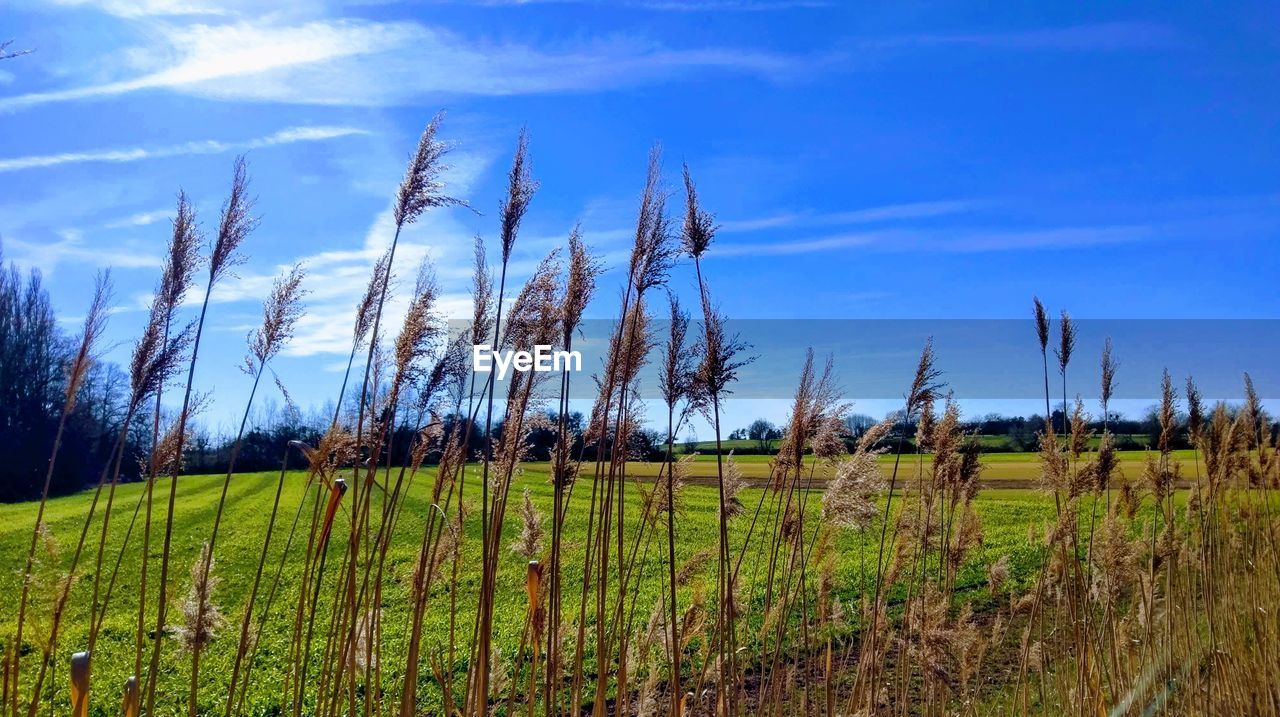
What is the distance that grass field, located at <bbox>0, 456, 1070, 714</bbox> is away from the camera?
7574 mm

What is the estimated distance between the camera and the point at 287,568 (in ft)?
51.3

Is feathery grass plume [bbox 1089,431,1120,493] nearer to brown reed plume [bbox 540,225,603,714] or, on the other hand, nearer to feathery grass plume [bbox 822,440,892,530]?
feathery grass plume [bbox 822,440,892,530]

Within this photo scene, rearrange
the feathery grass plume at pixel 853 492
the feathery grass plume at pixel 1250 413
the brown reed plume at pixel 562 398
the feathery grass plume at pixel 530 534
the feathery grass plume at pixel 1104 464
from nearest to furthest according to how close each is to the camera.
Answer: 1. the brown reed plume at pixel 562 398
2. the feathery grass plume at pixel 530 534
3. the feathery grass plume at pixel 853 492
4. the feathery grass plume at pixel 1104 464
5. the feathery grass plume at pixel 1250 413

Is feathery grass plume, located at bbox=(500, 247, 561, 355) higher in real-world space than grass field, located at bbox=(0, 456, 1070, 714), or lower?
higher

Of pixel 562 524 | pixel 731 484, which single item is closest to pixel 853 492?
pixel 731 484

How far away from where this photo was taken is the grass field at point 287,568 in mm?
7574

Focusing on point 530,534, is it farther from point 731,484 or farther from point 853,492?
point 853,492

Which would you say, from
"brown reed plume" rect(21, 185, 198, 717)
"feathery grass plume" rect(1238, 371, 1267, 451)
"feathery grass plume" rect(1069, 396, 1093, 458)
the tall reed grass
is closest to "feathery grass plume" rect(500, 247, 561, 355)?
the tall reed grass

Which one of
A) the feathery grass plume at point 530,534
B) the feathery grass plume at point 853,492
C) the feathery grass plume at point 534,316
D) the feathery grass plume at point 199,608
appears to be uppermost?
the feathery grass plume at point 534,316

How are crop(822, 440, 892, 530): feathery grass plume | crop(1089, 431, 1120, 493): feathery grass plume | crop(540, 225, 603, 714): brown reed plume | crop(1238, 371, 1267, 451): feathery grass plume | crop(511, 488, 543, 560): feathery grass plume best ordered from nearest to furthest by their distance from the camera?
crop(540, 225, 603, 714): brown reed plume, crop(511, 488, 543, 560): feathery grass plume, crop(822, 440, 892, 530): feathery grass plume, crop(1089, 431, 1120, 493): feathery grass plume, crop(1238, 371, 1267, 451): feathery grass plume

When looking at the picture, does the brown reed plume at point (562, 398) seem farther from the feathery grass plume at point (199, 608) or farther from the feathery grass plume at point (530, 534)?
the feathery grass plume at point (199, 608)

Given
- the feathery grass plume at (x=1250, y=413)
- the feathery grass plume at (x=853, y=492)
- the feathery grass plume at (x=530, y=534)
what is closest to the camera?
the feathery grass plume at (x=530, y=534)

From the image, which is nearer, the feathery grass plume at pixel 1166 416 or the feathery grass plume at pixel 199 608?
the feathery grass plume at pixel 199 608

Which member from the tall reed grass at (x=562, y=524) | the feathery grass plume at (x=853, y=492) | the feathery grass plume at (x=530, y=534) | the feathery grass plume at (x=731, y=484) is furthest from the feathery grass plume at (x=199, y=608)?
the feathery grass plume at (x=853, y=492)
